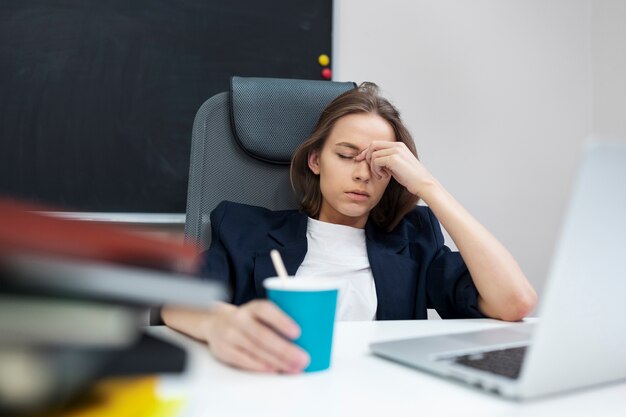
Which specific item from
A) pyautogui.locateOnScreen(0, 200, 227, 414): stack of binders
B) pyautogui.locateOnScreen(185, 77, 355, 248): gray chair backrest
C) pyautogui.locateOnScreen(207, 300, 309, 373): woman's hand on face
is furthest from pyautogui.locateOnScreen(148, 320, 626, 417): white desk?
pyautogui.locateOnScreen(185, 77, 355, 248): gray chair backrest

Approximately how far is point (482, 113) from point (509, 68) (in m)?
0.25

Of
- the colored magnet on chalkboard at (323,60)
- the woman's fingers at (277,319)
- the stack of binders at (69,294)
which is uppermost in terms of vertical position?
the colored magnet on chalkboard at (323,60)

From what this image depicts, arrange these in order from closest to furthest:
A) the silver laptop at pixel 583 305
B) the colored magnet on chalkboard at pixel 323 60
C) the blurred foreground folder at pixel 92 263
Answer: the blurred foreground folder at pixel 92 263 → the silver laptop at pixel 583 305 → the colored magnet on chalkboard at pixel 323 60

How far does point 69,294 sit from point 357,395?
0.34 meters

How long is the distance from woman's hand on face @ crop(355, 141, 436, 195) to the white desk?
0.64 meters

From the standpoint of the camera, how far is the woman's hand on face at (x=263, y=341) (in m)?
0.64

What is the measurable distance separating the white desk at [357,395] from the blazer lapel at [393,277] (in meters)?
0.63

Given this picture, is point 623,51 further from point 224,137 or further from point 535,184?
point 224,137

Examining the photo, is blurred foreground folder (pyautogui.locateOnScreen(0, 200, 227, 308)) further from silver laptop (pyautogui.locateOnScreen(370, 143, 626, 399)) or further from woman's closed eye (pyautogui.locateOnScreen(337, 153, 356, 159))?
woman's closed eye (pyautogui.locateOnScreen(337, 153, 356, 159))

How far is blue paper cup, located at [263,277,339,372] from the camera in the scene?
0.64 m

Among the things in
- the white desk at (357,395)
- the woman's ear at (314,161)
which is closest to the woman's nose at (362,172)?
the woman's ear at (314,161)

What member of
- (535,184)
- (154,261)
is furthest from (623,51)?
(154,261)

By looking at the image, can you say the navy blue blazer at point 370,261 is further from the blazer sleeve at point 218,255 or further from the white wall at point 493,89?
the white wall at point 493,89

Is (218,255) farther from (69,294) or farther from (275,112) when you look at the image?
(69,294)
